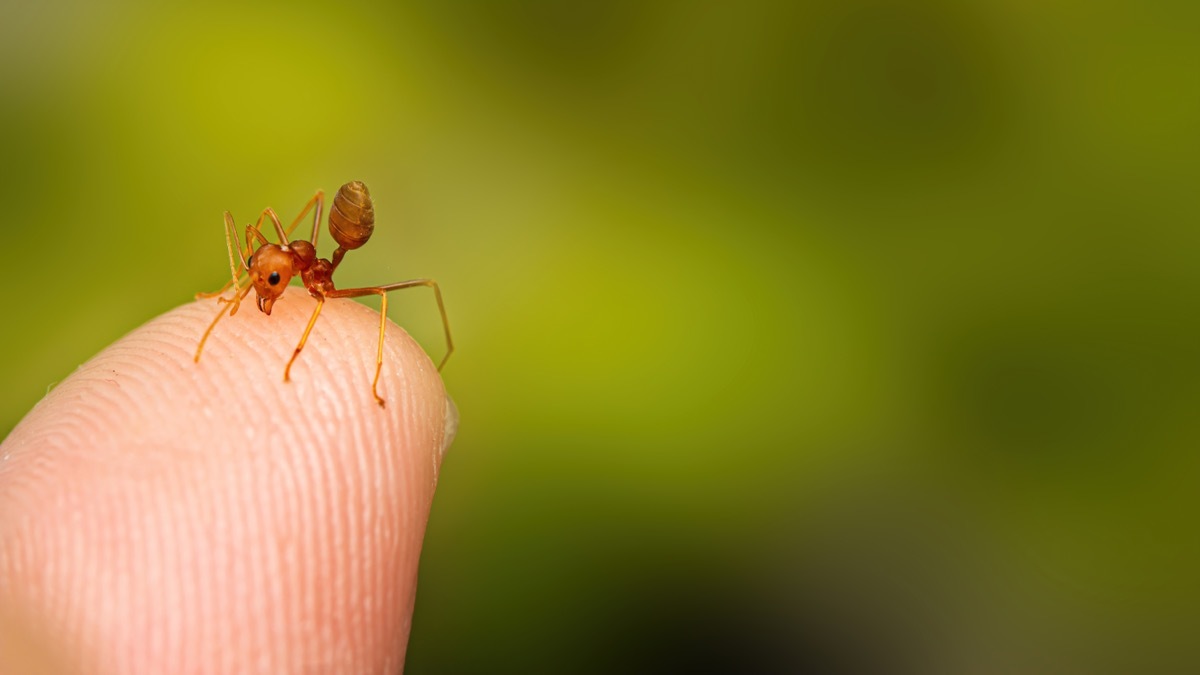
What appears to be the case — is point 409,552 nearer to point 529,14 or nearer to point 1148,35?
point 529,14

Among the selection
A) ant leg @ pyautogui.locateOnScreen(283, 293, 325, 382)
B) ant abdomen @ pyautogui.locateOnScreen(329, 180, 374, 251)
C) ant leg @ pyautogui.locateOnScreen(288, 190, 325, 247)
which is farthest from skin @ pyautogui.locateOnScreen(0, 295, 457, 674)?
ant leg @ pyautogui.locateOnScreen(288, 190, 325, 247)

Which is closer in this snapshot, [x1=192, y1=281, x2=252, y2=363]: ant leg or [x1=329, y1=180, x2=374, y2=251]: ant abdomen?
[x1=192, y1=281, x2=252, y2=363]: ant leg

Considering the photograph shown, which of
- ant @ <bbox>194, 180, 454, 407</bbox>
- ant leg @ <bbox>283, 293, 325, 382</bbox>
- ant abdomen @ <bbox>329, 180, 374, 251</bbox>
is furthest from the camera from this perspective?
ant abdomen @ <bbox>329, 180, 374, 251</bbox>

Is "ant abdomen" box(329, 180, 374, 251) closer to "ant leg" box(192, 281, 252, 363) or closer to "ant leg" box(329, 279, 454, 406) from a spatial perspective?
"ant leg" box(329, 279, 454, 406)

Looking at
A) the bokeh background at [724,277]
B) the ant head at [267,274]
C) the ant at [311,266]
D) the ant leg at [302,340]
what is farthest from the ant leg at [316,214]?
the ant leg at [302,340]

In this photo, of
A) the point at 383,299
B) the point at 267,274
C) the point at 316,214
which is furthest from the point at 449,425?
the point at 316,214

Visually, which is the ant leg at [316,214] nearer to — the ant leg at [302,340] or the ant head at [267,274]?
the ant head at [267,274]

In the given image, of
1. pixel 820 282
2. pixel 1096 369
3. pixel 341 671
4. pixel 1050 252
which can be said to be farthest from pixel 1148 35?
pixel 341 671
